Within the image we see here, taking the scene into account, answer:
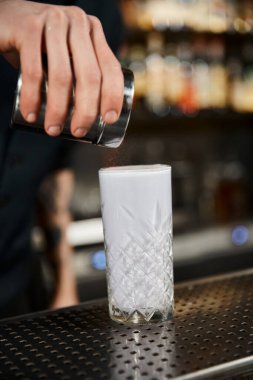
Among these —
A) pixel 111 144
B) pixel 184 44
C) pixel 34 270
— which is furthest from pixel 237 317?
pixel 184 44

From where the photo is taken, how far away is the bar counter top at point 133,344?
0.72 m

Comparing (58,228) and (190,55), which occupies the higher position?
(190,55)

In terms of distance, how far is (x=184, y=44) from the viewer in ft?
10.5

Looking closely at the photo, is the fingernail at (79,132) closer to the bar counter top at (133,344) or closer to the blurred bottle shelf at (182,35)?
the bar counter top at (133,344)

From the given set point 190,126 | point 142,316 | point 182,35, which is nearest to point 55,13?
point 142,316

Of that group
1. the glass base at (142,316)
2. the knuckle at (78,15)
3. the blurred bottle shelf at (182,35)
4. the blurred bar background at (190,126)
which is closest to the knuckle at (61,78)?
the knuckle at (78,15)

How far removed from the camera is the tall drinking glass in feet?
2.83

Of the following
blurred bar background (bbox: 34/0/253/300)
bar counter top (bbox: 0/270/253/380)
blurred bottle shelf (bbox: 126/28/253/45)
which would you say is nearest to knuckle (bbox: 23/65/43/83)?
bar counter top (bbox: 0/270/253/380)

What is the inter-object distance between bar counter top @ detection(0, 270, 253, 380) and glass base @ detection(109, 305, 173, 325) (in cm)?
1

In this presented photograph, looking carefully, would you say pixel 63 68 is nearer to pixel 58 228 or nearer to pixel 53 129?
pixel 53 129

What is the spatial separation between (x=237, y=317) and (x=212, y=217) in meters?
2.28

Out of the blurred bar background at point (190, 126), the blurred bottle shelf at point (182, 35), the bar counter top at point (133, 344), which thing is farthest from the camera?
the blurred bottle shelf at point (182, 35)

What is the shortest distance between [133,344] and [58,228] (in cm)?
104

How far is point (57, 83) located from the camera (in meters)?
0.80
